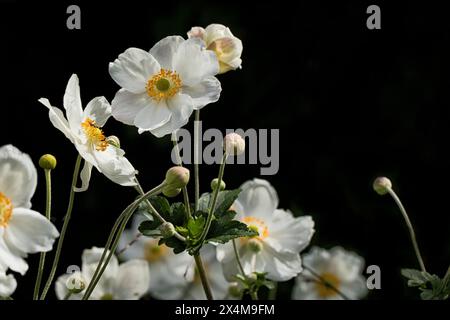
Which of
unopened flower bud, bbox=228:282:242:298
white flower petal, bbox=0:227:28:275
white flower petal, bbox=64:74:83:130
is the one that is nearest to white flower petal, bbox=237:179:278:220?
unopened flower bud, bbox=228:282:242:298

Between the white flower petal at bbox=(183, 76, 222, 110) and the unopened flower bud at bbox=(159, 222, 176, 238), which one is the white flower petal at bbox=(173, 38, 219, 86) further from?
the unopened flower bud at bbox=(159, 222, 176, 238)

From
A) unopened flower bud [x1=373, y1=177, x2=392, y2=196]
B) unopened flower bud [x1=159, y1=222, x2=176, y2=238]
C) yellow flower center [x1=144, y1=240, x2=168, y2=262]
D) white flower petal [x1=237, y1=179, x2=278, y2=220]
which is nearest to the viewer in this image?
unopened flower bud [x1=159, y1=222, x2=176, y2=238]

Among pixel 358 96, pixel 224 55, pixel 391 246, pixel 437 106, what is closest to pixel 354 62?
pixel 358 96

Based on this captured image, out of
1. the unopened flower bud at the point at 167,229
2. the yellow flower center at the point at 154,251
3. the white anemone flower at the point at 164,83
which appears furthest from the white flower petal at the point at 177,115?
the yellow flower center at the point at 154,251

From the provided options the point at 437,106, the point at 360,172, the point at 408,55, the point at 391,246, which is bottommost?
the point at 391,246

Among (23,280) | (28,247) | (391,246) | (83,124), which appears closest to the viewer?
(28,247)

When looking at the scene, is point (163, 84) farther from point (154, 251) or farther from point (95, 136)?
point (154, 251)

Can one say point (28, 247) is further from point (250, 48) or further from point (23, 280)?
point (250, 48)
